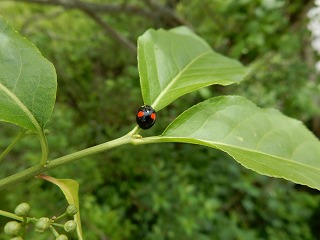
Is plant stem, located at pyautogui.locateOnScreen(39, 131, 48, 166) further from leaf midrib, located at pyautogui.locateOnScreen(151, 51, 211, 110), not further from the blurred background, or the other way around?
the blurred background

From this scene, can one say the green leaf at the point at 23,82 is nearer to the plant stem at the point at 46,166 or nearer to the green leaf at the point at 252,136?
the plant stem at the point at 46,166

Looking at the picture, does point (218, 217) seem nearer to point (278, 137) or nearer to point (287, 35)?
point (287, 35)

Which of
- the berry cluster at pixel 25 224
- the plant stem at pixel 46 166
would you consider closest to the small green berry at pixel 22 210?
the berry cluster at pixel 25 224

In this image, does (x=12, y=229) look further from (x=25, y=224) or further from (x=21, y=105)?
(x=21, y=105)

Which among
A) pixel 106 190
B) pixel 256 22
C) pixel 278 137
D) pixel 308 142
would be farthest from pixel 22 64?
pixel 106 190

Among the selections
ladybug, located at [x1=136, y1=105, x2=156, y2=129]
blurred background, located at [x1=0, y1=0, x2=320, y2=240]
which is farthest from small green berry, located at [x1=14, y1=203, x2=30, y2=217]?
blurred background, located at [x1=0, y1=0, x2=320, y2=240]

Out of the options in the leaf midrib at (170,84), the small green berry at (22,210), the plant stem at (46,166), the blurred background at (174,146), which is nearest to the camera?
the plant stem at (46,166)

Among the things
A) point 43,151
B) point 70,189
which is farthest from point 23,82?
point 70,189
